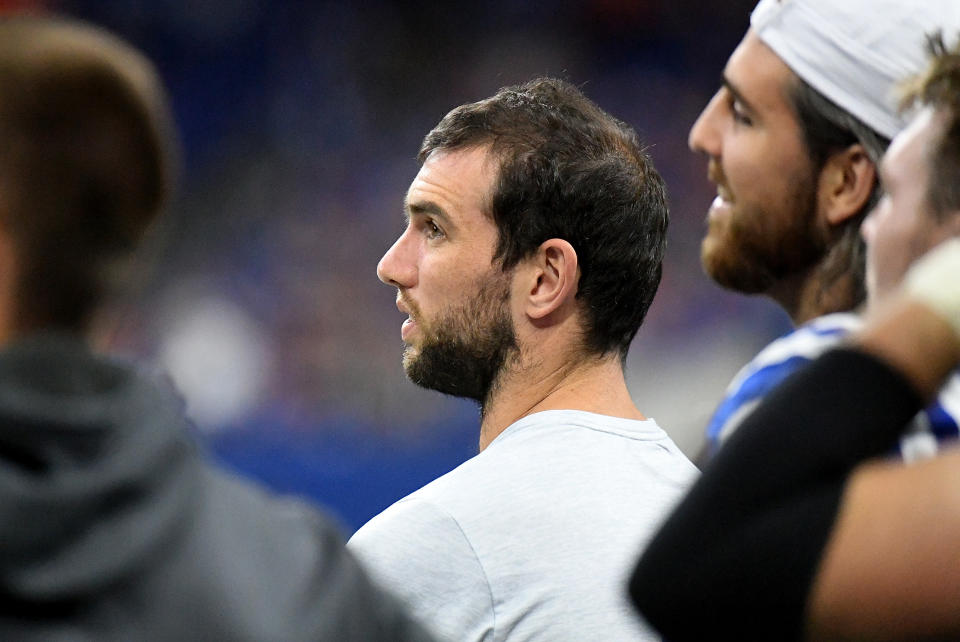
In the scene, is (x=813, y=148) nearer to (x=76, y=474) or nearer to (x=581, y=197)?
(x=581, y=197)

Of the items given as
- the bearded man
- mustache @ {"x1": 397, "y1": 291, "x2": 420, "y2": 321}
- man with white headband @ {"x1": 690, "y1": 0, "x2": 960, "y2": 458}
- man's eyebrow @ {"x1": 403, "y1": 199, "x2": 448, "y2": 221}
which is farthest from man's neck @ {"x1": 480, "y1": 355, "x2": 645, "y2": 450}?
man with white headband @ {"x1": 690, "y1": 0, "x2": 960, "y2": 458}

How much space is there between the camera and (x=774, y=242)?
1.68 m

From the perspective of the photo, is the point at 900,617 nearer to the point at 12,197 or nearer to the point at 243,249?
the point at 12,197

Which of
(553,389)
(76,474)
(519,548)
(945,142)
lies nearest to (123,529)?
(76,474)

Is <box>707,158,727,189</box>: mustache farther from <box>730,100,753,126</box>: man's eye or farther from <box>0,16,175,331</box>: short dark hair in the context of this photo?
<box>0,16,175,331</box>: short dark hair

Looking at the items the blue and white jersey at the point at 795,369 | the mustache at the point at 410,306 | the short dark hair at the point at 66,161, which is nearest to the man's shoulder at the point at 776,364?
the blue and white jersey at the point at 795,369

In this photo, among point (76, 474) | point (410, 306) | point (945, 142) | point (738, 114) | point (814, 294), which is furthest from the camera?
point (410, 306)

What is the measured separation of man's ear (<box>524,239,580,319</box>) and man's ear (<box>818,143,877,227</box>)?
630mm

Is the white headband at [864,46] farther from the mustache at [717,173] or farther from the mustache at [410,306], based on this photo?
the mustache at [410,306]

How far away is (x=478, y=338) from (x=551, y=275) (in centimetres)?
17

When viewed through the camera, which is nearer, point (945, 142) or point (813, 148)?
point (945, 142)

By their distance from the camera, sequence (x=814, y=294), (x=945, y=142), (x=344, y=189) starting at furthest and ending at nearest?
(x=344, y=189) → (x=814, y=294) → (x=945, y=142)

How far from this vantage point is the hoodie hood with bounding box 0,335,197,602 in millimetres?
840

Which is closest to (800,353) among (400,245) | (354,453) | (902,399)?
(902,399)
